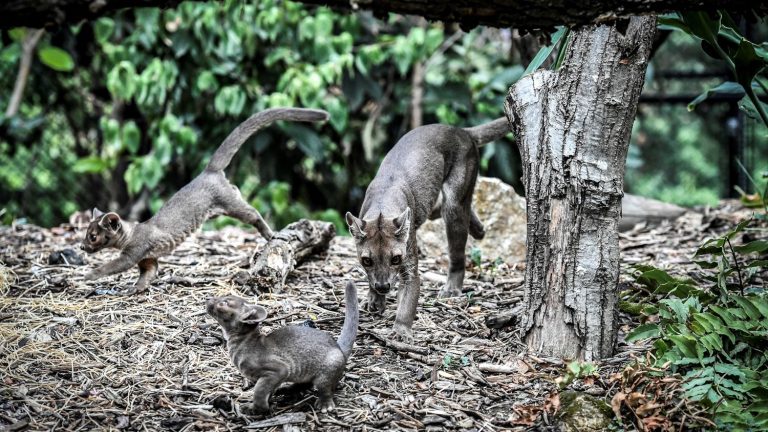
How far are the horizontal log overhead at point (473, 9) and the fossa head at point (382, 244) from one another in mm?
2298

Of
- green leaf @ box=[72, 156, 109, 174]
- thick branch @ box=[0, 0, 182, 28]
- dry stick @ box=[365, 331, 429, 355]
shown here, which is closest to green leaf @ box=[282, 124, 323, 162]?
green leaf @ box=[72, 156, 109, 174]

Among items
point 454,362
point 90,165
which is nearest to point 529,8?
point 454,362

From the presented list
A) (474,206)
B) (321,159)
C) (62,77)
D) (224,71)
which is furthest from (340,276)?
(62,77)

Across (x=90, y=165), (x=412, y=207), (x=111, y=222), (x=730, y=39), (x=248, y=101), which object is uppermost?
(x=730, y=39)

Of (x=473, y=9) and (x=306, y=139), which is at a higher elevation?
(x=473, y=9)

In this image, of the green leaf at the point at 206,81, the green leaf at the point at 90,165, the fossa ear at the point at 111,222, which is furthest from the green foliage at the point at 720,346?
the green leaf at the point at 90,165

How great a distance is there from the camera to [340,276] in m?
5.79

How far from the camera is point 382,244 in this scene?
15.5 feet

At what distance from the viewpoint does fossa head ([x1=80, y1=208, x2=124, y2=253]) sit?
563 centimetres

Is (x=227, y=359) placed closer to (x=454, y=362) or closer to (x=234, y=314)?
(x=234, y=314)

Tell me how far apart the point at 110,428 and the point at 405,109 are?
245 inches

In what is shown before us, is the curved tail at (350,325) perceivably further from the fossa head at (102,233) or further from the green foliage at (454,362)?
the fossa head at (102,233)

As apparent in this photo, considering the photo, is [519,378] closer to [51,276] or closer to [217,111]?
[51,276]

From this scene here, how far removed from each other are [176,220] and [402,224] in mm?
2094
